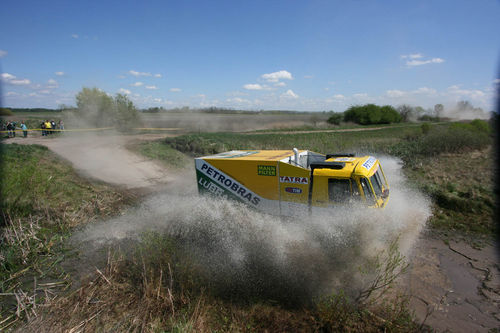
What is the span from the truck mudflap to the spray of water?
0.86ft

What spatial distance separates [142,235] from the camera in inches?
355

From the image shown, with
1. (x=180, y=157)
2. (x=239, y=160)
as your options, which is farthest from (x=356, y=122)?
(x=239, y=160)

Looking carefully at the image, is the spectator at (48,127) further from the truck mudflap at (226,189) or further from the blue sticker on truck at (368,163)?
the blue sticker on truck at (368,163)

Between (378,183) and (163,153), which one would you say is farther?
(163,153)

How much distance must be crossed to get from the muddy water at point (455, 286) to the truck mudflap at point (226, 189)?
4040 millimetres

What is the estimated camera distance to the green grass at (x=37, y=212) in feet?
23.3

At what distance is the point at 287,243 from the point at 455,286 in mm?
4223

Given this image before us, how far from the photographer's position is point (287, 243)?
739cm

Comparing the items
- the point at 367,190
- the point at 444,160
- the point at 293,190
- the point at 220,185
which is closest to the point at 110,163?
the point at 220,185

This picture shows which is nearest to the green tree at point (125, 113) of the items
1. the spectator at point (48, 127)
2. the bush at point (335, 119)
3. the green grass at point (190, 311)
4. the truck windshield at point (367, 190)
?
the spectator at point (48, 127)

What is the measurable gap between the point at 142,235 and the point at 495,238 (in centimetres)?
1181

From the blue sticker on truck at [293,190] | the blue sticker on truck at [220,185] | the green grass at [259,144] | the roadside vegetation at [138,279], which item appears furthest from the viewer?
the green grass at [259,144]

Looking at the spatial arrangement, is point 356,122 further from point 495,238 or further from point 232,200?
point 232,200

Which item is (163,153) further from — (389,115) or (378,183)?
(389,115)
